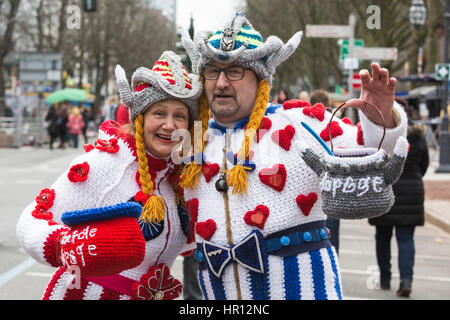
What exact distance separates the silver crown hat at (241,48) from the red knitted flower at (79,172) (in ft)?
Answer: 2.29

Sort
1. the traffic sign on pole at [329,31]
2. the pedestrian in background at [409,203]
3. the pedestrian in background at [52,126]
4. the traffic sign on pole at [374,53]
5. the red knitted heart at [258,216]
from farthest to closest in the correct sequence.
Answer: the pedestrian in background at [52,126] < the traffic sign on pole at [374,53] < the traffic sign on pole at [329,31] < the pedestrian in background at [409,203] < the red knitted heart at [258,216]

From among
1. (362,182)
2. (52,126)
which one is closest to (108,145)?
(362,182)

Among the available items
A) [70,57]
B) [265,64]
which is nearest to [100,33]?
[70,57]

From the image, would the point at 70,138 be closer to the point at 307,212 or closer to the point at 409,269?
the point at 409,269

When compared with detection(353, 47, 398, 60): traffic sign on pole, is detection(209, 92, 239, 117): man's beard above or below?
below

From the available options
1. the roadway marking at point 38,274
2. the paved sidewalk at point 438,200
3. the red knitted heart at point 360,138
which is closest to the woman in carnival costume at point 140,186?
the red knitted heart at point 360,138

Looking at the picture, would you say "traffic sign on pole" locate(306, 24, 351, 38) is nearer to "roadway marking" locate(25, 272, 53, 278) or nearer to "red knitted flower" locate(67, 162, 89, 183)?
"roadway marking" locate(25, 272, 53, 278)

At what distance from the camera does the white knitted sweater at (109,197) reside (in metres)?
3.07

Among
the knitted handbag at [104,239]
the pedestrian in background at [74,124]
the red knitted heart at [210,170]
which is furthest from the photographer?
the pedestrian in background at [74,124]

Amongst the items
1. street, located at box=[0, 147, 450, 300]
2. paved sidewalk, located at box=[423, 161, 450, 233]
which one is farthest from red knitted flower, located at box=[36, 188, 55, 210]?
paved sidewalk, located at box=[423, 161, 450, 233]

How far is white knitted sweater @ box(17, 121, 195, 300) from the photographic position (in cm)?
307

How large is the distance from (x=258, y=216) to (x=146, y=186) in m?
0.53

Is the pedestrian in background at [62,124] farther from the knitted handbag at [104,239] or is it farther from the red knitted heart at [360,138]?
the knitted handbag at [104,239]

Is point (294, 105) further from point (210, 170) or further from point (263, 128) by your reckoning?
point (210, 170)
